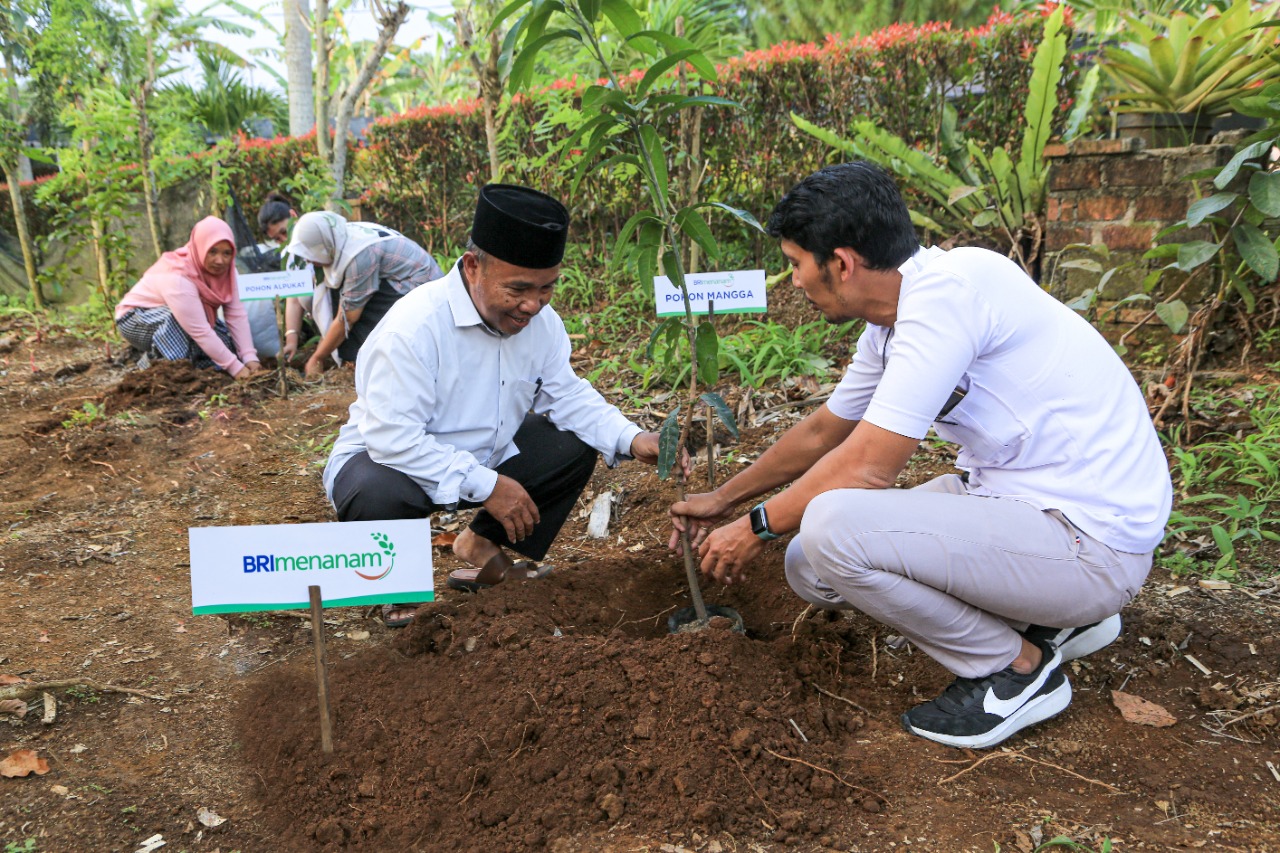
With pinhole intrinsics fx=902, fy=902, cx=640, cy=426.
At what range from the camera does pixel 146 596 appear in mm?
3160

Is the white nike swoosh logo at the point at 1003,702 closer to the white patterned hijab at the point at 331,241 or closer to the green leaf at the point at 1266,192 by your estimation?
the green leaf at the point at 1266,192

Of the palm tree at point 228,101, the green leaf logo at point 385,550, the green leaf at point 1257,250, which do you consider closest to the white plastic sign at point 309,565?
the green leaf logo at point 385,550

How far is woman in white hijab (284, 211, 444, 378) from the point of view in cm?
534

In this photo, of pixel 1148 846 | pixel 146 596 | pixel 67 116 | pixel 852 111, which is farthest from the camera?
pixel 67 116

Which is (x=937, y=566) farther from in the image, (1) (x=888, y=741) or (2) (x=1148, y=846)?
(2) (x=1148, y=846)

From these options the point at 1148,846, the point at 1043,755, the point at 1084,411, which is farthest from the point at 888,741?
the point at 1084,411

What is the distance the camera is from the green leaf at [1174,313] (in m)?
3.67

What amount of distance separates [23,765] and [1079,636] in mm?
2626

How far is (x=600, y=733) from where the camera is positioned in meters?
2.17

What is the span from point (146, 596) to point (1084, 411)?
3.02 meters

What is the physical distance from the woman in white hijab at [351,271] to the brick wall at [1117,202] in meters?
3.58

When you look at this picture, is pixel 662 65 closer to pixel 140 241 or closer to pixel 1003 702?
pixel 1003 702

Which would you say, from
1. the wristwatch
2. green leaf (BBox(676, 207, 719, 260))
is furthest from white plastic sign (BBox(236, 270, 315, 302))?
the wristwatch

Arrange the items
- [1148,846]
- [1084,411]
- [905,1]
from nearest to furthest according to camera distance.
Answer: [1148,846] < [1084,411] < [905,1]
